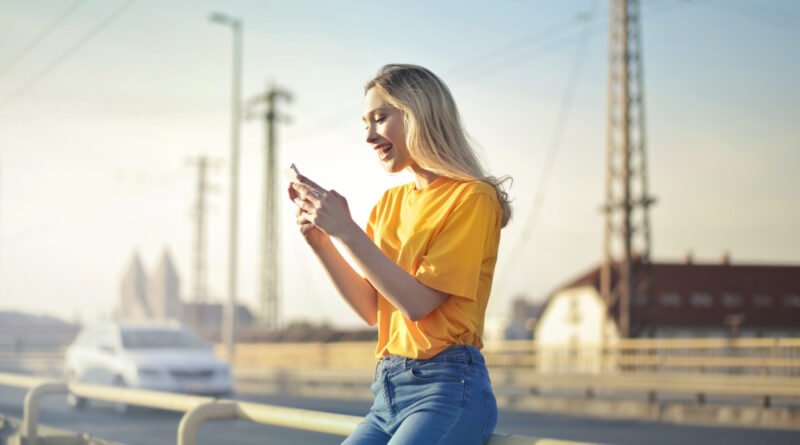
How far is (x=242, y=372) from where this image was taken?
2622 cm

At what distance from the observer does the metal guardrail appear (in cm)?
255

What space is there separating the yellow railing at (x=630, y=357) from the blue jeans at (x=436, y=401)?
48.8 feet

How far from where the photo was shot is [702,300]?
60.2m

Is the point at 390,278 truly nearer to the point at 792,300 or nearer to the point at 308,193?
the point at 308,193

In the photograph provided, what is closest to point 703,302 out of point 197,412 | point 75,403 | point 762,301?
point 762,301

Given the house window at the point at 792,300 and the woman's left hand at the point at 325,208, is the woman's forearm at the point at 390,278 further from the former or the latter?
the house window at the point at 792,300

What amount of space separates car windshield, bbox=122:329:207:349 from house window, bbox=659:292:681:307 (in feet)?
154

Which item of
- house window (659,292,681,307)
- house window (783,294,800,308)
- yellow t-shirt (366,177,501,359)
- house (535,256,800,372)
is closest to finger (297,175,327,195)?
yellow t-shirt (366,177,501,359)

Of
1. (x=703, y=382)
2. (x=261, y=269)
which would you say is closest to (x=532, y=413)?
(x=703, y=382)

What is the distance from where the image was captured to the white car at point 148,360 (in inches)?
603

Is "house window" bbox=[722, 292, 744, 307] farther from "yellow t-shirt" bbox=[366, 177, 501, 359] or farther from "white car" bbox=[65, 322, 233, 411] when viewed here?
"yellow t-shirt" bbox=[366, 177, 501, 359]

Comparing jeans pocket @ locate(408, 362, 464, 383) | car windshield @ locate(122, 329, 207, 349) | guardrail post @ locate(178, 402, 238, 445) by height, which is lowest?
car windshield @ locate(122, 329, 207, 349)

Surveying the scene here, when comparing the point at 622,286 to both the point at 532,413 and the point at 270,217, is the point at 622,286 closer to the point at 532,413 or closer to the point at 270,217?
the point at 532,413

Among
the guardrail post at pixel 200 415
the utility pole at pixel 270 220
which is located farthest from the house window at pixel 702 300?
the guardrail post at pixel 200 415
